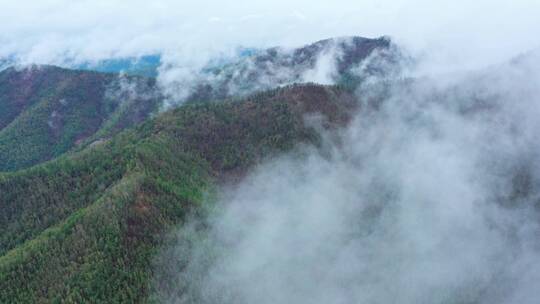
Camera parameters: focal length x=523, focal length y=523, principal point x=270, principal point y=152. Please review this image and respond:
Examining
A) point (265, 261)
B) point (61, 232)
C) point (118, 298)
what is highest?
point (61, 232)

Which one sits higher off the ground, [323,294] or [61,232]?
[61,232]

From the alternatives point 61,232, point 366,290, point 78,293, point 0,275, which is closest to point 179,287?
point 78,293

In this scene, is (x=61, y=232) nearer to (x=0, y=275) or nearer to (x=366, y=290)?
(x=0, y=275)

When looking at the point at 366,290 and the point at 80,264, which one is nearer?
the point at 80,264

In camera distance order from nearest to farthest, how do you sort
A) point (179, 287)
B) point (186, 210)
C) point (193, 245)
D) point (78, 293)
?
1. point (78, 293)
2. point (179, 287)
3. point (193, 245)
4. point (186, 210)

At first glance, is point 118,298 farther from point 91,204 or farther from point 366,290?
point 366,290

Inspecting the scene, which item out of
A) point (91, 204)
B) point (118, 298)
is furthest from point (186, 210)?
point (118, 298)

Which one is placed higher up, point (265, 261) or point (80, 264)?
point (80, 264)

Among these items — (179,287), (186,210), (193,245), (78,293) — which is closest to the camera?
(78,293)

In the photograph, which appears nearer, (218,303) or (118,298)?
(118,298)
